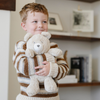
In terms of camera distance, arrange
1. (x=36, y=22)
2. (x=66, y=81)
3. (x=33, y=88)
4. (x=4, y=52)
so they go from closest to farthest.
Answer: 1. (x=33, y=88)
2. (x=36, y=22)
3. (x=4, y=52)
4. (x=66, y=81)

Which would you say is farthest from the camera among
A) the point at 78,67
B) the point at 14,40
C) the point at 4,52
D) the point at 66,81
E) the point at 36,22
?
the point at 78,67

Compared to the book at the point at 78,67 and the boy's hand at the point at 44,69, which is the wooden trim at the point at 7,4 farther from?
the book at the point at 78,67

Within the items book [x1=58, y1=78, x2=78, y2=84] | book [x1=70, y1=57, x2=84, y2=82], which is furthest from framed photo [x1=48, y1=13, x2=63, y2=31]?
A: book [x1=58, y1=78, x2=78, y2=84]

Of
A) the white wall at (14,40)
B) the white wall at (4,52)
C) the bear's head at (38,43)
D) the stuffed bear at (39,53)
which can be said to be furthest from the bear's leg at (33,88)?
the white wall at (14,40)

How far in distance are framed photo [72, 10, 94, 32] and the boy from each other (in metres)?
1.23

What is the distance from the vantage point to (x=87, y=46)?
8.02 feet

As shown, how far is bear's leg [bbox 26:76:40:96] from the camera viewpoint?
89 cm

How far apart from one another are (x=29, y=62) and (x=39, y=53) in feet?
0.24

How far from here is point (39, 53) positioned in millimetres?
960

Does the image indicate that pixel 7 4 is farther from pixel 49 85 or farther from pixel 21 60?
pixel 49 85

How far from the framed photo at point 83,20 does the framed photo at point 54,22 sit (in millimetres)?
193

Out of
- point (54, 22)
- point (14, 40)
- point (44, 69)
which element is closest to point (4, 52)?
point (14, 40)

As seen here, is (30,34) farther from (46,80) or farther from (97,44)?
(97,44)

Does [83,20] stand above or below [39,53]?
above
